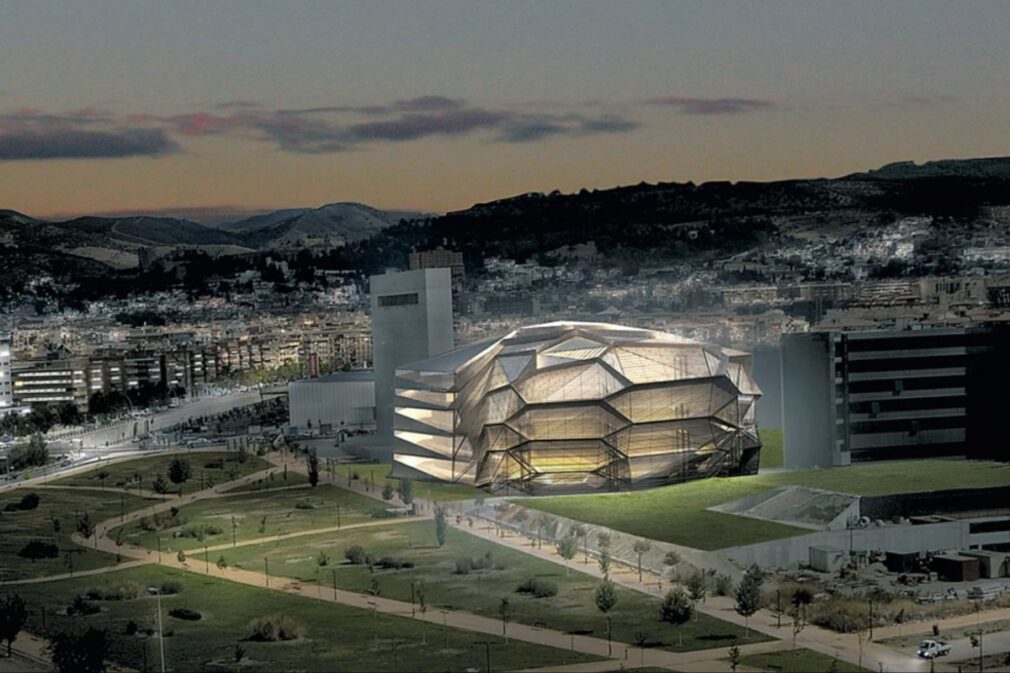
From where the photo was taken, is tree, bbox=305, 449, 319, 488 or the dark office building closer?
the dark office building

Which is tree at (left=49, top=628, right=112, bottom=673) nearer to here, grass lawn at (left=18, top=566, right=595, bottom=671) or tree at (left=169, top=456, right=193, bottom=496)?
grass lawn at (left=18, top=566, right=595, bottom=671)

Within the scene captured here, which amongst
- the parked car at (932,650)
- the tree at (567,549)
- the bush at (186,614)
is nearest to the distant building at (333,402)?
the tree at (567,549)

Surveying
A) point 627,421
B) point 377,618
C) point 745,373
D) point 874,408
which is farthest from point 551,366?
point 377,618

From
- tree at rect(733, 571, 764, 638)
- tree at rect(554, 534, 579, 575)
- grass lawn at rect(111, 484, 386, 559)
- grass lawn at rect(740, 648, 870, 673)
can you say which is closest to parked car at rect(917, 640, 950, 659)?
grass lawn at rect(740, 648, 870, 673)

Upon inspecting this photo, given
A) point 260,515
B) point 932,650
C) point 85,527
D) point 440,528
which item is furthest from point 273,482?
point 932,650

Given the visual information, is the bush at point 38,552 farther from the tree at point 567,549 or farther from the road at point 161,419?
the road at point 161,419

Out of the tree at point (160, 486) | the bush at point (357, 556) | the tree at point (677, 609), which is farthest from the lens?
the tree at point (160, 486)
